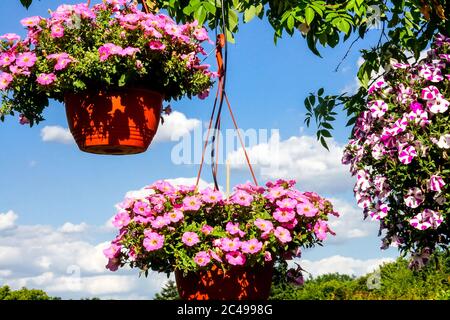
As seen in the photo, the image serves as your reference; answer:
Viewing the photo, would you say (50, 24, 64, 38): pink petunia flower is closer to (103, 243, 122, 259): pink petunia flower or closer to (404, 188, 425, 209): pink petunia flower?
(103, 243, 122, 259): pink petunia flower

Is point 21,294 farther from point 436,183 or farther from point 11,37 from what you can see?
point 436,183

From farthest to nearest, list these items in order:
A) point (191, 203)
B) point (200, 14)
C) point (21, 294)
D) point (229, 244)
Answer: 1. point (21, 294)
2. point (200, 14)
3. point (191, 203)
4. point (229, 244)

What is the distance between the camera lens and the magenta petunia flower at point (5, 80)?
11.0ft

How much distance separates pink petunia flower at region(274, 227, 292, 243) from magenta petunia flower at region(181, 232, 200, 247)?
0.36 metres

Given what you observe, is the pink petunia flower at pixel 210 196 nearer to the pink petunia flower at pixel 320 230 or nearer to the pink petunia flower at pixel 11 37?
the pink petunia flower at pixel 320 230

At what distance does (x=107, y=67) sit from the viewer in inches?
122

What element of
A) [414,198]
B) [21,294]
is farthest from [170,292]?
[414,198]

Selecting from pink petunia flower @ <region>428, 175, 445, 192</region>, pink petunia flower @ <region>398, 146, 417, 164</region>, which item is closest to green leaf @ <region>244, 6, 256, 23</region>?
pink petunia flower @ <region>398, 146, 417, 164</region>

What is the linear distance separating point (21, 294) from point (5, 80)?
174 inches

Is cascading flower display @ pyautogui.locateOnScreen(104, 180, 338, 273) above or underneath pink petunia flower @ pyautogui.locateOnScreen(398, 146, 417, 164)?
underneath

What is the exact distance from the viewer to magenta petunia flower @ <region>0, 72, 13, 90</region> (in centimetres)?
334

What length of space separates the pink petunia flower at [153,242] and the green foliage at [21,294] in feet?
15.5

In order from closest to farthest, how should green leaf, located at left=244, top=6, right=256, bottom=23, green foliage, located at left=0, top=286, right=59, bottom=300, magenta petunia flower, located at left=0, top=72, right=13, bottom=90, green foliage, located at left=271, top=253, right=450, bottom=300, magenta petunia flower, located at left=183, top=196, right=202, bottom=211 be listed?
magenta petunia flower, located at left=183, top=196, right=202, bottom=211
magenta petunia flower, located at left=0, top=72, right=13, bottom=90
green leaf, located at left=244, top=6, right=256, bottom=23
green foliage, located at left=0, top=286, right=59, bottom=300
green foliage, located at left=271, top=253, right=450, bottom=300

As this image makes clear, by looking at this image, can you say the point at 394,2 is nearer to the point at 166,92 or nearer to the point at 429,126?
the point at 429,126
